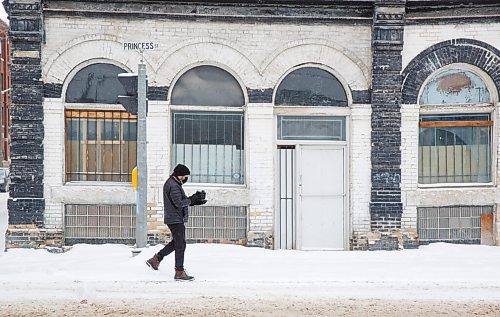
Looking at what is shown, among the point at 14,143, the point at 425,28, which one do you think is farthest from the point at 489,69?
the point at 14,143

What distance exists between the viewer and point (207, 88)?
12453 millimetres

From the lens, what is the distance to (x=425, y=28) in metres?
12.4

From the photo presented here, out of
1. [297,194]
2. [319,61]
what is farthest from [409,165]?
[319,61]

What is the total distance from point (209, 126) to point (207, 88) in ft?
2.34

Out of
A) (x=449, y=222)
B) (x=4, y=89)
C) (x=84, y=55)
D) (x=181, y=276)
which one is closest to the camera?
(x=181, y=276)

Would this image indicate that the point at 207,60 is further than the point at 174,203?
Yes

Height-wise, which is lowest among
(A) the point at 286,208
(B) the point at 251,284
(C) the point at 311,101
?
(B) the point at 251,284

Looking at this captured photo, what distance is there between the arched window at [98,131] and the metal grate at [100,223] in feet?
1.83

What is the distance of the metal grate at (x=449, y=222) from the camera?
12.7 m

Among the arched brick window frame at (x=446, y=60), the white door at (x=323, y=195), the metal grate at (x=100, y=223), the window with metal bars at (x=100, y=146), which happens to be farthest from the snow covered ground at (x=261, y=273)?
the arched brick window frame at (x=446, y=60)

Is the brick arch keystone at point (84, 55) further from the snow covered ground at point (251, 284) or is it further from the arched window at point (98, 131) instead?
the snow covered ground at point (251, 284)

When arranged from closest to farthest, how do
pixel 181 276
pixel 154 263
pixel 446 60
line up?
pixel 181 276 < pixel 154 263 < pixel 446 60

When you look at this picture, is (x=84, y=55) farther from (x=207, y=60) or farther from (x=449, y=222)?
(x=449, y=222)

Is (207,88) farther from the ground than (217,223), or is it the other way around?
(207,88)
